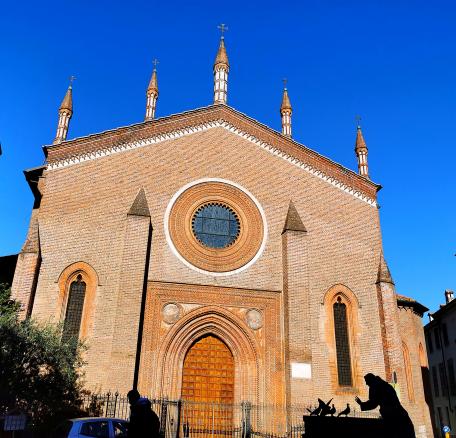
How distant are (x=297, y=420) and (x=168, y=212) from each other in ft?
28.3

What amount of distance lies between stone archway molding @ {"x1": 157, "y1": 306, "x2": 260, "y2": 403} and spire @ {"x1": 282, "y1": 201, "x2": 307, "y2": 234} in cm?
401

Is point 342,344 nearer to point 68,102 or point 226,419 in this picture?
point 226,419

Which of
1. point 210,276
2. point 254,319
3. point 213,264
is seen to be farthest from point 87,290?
point 254,319

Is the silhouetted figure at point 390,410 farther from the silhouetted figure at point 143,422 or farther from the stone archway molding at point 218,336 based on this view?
the stone archway molding at point 218,336

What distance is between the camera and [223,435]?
51.8 feet

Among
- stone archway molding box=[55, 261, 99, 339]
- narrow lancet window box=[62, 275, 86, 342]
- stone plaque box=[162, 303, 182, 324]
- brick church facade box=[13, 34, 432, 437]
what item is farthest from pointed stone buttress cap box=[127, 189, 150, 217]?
stone plaque box=[162, 303, 182, 324]

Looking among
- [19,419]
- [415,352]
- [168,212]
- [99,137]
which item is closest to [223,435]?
[19,419]

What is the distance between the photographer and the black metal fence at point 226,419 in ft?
49.2

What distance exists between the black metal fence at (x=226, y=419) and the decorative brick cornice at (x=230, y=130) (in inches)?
358

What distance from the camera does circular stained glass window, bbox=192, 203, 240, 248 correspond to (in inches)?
719

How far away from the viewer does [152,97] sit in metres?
20.3

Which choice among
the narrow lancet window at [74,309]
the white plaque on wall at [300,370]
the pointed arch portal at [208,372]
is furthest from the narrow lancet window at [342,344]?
the narrow lancet window at [74,309]

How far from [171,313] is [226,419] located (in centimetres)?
407

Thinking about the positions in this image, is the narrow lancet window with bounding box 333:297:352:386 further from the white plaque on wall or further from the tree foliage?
the tree foliage
